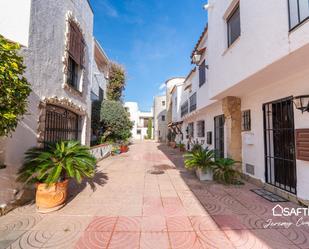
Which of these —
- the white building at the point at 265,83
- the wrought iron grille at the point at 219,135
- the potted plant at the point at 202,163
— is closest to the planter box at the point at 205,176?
the potted plant at the point at 202,163

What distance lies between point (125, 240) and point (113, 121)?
1037 cm

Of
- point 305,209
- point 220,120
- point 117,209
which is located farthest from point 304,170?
point 220,120

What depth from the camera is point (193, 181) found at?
20.9 ft

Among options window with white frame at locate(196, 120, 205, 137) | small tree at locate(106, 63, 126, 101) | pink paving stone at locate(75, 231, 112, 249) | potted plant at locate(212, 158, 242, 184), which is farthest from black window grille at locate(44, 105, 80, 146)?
small tree at locate(106, 63, 126, 101)

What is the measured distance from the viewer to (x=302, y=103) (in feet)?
13.2

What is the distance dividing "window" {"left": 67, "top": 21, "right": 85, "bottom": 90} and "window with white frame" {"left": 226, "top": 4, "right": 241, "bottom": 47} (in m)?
5.69

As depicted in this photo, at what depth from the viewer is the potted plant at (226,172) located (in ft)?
20.0

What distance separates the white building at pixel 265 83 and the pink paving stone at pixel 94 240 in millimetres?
4460

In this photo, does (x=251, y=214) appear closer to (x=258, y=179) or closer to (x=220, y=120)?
(x=258, y=179)

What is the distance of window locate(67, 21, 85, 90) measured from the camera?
6559 millimetres

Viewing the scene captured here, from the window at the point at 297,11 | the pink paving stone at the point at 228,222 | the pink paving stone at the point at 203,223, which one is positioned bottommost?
the pink paving stone at the point at 203,223

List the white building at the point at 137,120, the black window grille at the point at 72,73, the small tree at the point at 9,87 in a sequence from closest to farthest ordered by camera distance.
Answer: the small tree at the point at 9,87, the black window grille at the point at 72,73, the white building at the point at 137,120

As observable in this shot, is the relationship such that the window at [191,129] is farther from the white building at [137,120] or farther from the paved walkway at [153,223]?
the white building at [137,120]

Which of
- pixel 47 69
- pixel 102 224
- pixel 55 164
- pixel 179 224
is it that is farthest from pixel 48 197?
pixel 47 69
